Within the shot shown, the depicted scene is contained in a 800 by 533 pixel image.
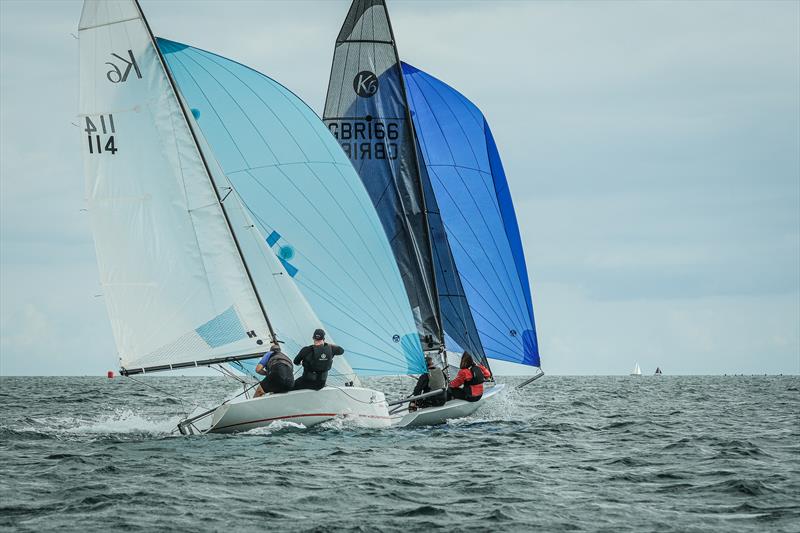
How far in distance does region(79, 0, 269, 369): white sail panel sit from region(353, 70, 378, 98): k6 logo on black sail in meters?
6.32

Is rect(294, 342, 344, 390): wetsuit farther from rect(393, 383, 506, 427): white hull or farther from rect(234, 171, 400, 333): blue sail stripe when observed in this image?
rect(393, 383, 506, 427): white hull

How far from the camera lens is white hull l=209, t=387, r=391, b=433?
52.1 ft

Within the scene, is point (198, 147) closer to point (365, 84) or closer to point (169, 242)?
point (169, 242)

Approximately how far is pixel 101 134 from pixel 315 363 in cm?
482

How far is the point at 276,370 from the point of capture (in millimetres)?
16047

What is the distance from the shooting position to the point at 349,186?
731 inches

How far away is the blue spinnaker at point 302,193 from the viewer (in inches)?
714

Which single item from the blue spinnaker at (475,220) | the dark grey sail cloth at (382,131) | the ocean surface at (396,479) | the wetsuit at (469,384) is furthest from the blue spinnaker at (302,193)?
the blue spinnaker at (475,220)

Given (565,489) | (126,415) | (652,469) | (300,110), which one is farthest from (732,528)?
(126,415)

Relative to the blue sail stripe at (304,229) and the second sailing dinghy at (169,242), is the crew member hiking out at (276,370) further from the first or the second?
the blue sail stripe at (304,229)

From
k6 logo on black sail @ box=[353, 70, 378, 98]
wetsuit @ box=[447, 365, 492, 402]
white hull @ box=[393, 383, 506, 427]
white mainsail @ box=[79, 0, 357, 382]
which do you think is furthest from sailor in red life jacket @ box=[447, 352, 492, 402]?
k6 logo on black sail @ box=[353, 70, 378, 98]

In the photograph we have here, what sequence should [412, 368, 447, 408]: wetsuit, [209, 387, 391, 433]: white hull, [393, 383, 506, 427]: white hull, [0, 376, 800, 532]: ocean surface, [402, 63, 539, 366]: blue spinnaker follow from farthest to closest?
[402, 63, 539, 366]: blue spinnaker, [412, 368, 447, 408]: wetsuit, [393, 383, 506, 427]: white hull, [209, 387, 391, 433]: white hull, [0, 376, 800, 532]: ocean surface

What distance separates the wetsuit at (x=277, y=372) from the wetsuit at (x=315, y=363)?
19 cm

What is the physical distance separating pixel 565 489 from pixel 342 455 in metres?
3.49
